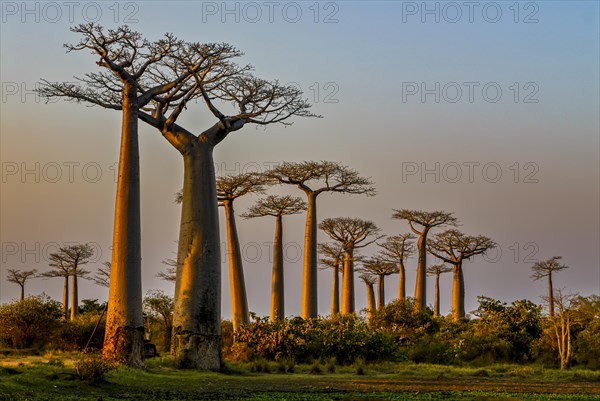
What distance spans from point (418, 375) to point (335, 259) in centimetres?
2493

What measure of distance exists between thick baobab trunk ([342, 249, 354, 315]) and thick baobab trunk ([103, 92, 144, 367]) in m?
22.4

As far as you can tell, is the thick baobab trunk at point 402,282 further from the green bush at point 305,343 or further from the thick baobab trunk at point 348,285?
the green bush at point 305,343

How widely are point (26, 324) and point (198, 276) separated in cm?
746

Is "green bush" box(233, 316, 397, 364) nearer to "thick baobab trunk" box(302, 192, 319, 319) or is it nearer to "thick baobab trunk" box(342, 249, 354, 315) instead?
"thick baobab trunk" box(302, 192, 319, 319)

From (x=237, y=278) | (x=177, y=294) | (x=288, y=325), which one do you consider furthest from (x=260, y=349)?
(x=237, y=278)

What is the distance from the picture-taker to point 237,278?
105 ft

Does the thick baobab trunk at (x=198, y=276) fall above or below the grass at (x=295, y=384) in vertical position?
above

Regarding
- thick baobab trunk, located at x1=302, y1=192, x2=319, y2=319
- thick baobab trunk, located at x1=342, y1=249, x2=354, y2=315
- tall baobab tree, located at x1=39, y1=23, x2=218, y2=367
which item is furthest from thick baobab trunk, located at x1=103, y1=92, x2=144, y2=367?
thick baobab trunk, located at x1=342, y1=249, x2=354, y2=315

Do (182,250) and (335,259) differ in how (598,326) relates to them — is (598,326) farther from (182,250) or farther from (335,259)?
(335,259)

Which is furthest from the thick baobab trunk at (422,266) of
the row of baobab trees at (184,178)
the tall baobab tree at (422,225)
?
the row of baobab trees at (184,178)

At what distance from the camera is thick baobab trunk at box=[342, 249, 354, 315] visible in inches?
1639

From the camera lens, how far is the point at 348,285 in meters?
42.2

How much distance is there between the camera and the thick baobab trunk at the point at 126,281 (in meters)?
19.3

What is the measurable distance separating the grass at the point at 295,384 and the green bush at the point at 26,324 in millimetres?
4704
